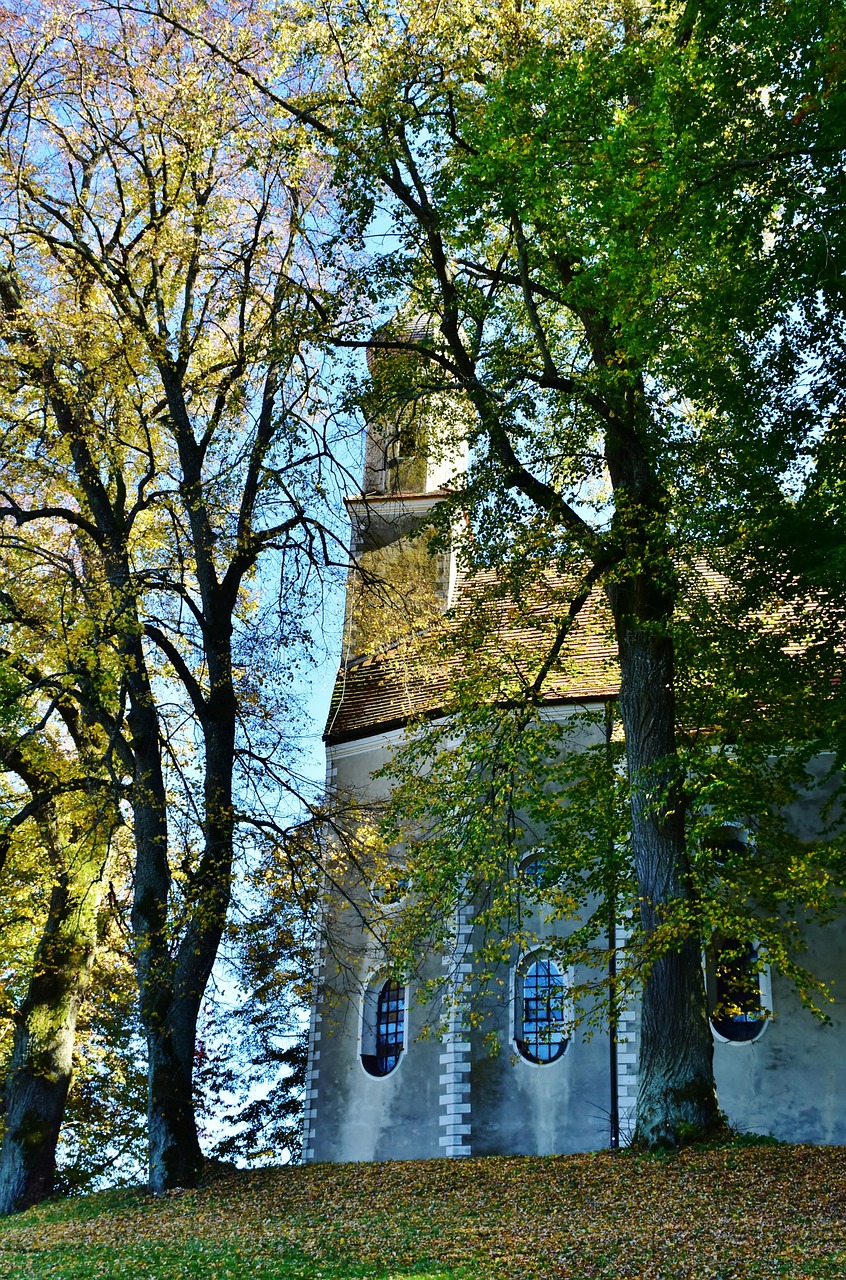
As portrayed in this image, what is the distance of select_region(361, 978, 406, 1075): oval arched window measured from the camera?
2175 cm

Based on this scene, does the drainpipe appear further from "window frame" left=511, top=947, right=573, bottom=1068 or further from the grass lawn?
the grass lawn

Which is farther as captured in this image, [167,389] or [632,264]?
[167,389]

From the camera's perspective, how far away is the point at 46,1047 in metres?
19.8

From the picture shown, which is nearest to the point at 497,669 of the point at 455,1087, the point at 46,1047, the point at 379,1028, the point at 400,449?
the point at 400,449

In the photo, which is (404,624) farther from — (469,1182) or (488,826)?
(469,1182)

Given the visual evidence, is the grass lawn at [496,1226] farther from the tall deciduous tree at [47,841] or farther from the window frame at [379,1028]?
the window frame at [379,1028]

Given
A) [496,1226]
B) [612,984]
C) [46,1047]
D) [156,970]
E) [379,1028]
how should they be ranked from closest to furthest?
[496,1226] → [612,984] → [156,970] → [46,1047] → [379,1028]

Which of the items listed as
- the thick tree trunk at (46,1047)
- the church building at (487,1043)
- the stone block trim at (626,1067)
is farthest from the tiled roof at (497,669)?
the thick tree trunk at (46,1047)

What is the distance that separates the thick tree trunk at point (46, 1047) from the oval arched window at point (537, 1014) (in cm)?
741

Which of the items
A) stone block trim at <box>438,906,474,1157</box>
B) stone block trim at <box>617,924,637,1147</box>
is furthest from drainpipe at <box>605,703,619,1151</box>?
stone block trim at <box>438,906,474,1157</box>

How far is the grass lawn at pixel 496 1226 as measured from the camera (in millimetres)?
9117

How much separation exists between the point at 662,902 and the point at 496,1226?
4.53 m

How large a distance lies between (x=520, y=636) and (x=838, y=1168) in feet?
44.2

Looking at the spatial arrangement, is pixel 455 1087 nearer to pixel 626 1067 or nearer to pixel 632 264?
pixel 626 1067
